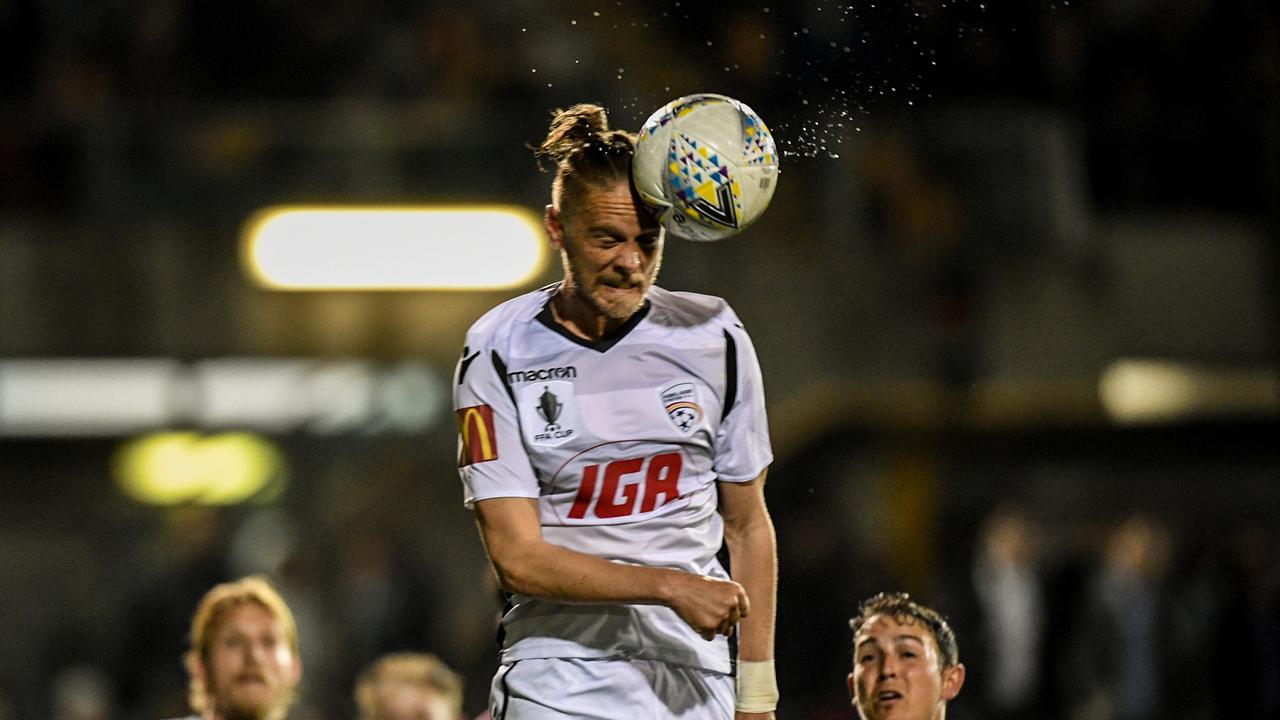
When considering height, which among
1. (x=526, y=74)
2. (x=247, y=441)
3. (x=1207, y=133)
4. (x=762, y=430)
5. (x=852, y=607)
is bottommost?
(x=852, y=607)

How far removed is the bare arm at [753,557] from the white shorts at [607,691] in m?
0.13

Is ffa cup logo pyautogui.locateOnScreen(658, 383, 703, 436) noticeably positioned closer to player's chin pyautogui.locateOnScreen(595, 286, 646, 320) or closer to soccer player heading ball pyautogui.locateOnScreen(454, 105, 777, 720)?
soccer player heading ball pyautogui.locateOnScreen(454, 105, 777, 720)

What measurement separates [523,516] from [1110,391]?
428 inches

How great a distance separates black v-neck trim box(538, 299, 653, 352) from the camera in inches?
156

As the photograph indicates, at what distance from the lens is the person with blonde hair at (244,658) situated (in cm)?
539

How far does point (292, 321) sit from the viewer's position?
1440 centimetres

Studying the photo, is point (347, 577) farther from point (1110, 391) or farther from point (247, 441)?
point (1110, 391)

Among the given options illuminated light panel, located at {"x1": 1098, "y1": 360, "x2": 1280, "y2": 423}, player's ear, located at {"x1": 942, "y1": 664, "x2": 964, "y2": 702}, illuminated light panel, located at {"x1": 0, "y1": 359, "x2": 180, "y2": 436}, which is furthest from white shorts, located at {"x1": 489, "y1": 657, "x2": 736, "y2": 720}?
illuminated light panel, located at {"x1": 0, "y1": 359, "x2": 180, "y2": 436}

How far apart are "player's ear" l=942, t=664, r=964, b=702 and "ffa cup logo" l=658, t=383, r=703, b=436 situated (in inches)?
42.1

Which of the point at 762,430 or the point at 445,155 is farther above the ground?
the point at 445,155

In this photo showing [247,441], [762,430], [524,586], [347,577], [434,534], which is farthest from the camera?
[247,441]

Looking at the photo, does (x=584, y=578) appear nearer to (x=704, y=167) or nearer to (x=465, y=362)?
(x=465, y=362)

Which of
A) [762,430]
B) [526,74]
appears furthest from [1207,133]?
[762,430]

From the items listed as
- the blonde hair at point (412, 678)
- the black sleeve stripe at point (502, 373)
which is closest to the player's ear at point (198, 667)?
the blonde hair at point (412, 678)
